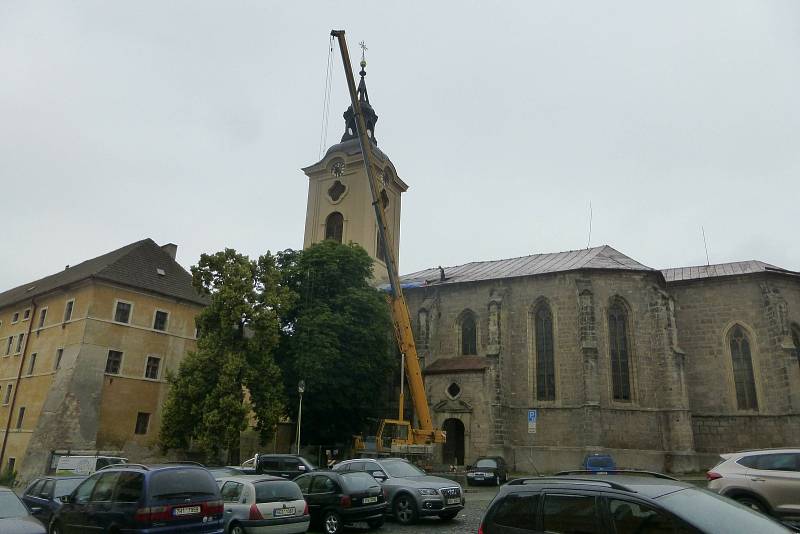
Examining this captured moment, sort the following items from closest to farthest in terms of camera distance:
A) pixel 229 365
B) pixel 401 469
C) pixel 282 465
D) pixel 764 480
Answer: pixel 764 480
pixel 401 469
pixel 282 465
pixel 229 365

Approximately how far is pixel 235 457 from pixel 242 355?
510 cm

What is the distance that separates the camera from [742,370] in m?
30.3

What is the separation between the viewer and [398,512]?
47.1 feet

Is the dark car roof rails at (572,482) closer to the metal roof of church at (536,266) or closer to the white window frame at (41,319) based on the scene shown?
the metal roof of church at (536,266)

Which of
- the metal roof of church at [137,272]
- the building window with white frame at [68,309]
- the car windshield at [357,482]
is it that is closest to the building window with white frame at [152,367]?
the metal roof of church at [137,272]

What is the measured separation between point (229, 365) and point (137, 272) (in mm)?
11237

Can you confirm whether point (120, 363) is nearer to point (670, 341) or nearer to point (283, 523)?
point (283, 523)

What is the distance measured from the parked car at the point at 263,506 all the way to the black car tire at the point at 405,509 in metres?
3.15

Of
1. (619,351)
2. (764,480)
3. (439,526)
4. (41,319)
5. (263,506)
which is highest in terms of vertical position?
(41,319)

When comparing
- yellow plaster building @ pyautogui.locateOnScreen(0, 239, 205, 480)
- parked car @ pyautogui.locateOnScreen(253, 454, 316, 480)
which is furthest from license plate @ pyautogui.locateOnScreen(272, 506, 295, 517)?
yellow plaster building @ pyautogui.locateOnScreen(0, 239, 205, 480)

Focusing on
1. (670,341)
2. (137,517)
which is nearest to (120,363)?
(137,517)

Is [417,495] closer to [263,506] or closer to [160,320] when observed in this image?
[263,506]

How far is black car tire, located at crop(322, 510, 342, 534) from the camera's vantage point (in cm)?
1298

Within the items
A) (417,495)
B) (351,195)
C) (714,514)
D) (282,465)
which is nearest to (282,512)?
(417,495)
